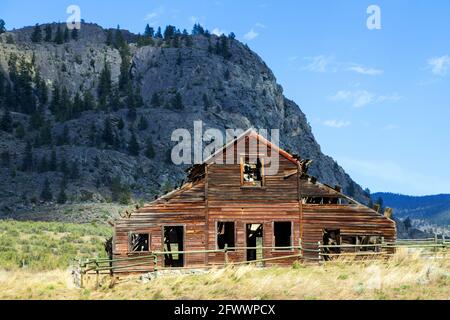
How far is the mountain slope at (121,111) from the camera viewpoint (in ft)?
351

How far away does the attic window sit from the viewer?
33312mm

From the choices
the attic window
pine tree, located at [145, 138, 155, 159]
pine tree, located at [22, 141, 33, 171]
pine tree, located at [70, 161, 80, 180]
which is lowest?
the attic window

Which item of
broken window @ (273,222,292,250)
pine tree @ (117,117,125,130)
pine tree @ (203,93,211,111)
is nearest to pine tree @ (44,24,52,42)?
pine tree @ (203,93,211,111)

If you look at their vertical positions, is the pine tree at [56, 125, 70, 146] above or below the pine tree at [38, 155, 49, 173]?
above

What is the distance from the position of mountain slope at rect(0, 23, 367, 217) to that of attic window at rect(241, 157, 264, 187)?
6364 cm

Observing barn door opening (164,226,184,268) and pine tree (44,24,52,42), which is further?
pine tree (44,24,52,42)

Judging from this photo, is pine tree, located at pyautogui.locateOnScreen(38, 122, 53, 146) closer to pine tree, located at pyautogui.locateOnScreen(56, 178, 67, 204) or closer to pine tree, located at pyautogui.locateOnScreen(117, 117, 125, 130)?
pine tree, located at pyautogui.locateOnScreen(117, 117, 125, 130)

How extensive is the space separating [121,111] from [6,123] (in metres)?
25.2

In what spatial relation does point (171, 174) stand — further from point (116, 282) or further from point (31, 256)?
point (116, 282)

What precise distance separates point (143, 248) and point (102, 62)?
6211 inches

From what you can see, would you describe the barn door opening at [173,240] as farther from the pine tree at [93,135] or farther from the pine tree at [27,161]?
the pine tree at [93,135]

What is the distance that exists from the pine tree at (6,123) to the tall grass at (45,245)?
6604cm

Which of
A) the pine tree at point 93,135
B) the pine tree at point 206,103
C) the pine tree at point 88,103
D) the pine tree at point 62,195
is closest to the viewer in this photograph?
the pine tree at point 62,195

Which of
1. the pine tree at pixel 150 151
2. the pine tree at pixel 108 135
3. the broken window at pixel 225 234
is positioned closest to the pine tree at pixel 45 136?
the pine tree at pixel 108 135
